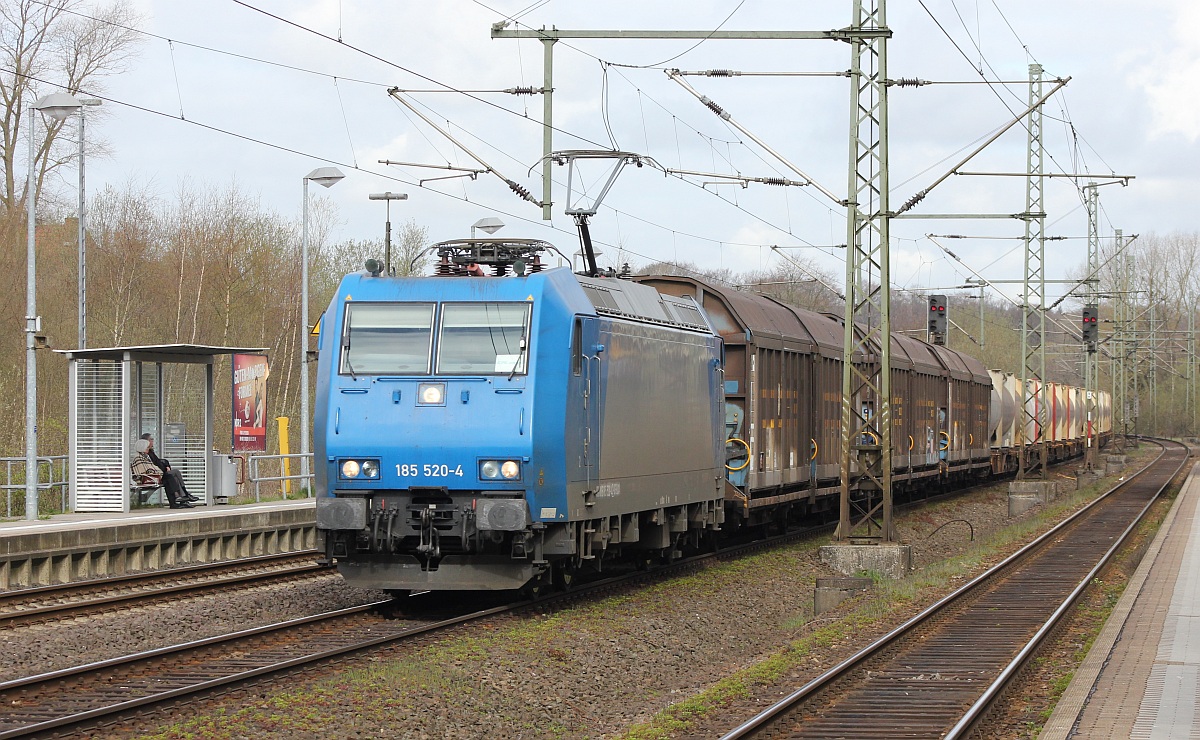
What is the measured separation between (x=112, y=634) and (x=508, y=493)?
13.1ft

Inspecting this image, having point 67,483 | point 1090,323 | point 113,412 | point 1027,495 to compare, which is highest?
point 1090,323

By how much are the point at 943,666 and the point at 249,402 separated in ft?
56.5

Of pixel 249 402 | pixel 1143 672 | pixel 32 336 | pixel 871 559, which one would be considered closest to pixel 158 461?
pixel 32 336

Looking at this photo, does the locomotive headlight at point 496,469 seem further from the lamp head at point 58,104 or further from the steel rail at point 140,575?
the lamp head at point 58,104

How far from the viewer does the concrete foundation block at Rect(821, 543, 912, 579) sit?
Result: 68.8 feet

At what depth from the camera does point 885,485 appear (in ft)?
71.1

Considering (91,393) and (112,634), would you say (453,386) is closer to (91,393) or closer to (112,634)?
(112,634)

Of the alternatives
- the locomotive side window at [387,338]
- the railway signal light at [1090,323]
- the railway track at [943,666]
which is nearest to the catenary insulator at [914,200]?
the railway track at [943,666]

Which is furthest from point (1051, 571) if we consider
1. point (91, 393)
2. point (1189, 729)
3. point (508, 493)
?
point (91, 393)

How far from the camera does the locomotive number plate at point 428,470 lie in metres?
13.6

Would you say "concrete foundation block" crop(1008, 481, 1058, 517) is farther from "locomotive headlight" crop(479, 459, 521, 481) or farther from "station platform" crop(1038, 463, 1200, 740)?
"locomotive headlight" crop(479, 459, 521, 481)

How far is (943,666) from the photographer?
12.7 meters

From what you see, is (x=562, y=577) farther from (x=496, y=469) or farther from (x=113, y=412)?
(x=113, y=412)

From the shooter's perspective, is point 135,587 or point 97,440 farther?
point 97,440
